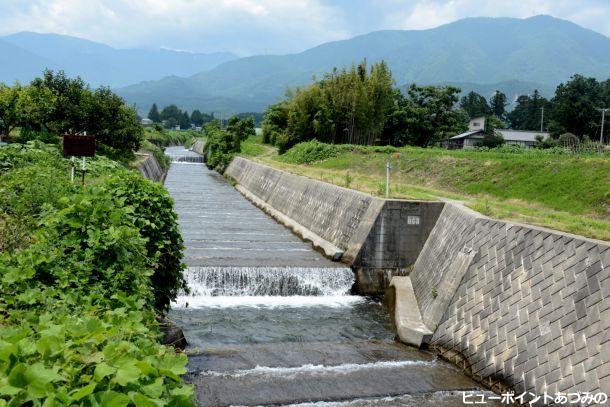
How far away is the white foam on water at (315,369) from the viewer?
7.93m

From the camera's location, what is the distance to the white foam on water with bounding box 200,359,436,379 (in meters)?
7.93

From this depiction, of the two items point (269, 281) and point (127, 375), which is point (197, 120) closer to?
point (269, 281)

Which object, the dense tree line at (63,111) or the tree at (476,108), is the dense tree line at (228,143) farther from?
the tree at (476,108)

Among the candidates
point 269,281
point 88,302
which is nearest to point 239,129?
point 269,281

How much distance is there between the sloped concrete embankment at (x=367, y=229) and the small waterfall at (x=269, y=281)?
2.01 ft

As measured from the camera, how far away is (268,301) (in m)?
12.4

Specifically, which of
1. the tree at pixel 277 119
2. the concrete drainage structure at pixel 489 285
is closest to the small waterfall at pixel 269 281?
the concrete drainage structure at pixel 489 285

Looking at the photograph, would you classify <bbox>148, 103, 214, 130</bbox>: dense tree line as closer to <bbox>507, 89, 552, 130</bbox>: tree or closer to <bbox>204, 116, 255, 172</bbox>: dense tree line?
<bbox>507, 89, 552, 130</bbox>: tree

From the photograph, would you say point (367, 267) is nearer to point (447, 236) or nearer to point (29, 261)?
point (447, 236)

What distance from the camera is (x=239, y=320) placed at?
10875 millimetres

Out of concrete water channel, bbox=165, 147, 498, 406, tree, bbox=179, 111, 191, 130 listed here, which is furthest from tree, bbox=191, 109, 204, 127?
concrete water channel, bbox=165, 147, 498, 406

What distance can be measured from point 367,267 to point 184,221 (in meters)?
9.68

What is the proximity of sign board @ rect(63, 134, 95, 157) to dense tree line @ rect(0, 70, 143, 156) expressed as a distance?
598 inches

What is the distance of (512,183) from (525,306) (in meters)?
13.4
